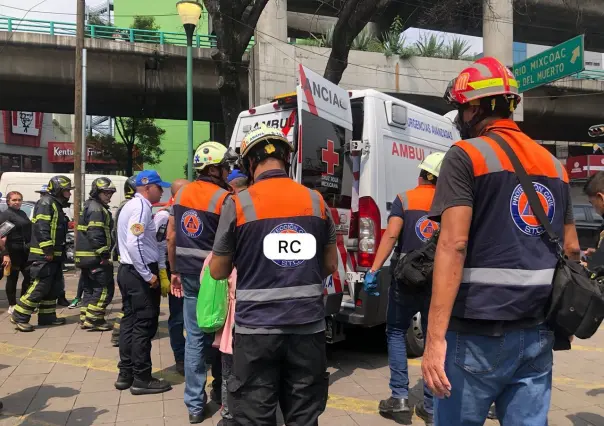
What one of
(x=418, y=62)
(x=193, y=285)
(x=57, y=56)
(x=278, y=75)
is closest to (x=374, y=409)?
(x=193, y=285)

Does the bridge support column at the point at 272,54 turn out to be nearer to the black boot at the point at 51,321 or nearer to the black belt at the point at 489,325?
the black boot at the point at 51,321

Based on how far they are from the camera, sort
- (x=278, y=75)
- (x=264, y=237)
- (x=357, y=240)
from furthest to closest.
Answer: (x=278, y=75), (x=357, y=240), (x=264, y=237)

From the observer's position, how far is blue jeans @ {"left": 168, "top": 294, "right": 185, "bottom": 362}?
505 centimetres

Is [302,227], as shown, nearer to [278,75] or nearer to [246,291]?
[246,291]

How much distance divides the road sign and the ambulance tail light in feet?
31.2

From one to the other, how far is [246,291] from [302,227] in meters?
0.43

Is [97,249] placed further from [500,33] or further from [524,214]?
A: [500,33]

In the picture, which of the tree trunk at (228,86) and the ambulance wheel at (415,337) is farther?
the tree trunk at (228,86)

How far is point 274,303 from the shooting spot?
98.4 inches

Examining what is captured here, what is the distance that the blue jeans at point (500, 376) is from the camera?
1.91 meters

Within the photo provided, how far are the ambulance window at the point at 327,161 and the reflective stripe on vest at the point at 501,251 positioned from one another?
2879mm

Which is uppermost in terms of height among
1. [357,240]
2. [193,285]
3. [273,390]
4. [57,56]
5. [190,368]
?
[57,56]

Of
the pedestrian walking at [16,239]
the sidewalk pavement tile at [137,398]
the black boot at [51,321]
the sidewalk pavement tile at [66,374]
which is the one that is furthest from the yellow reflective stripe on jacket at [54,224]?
the sidewalk pavement tile at [137,398]

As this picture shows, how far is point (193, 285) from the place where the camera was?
4.14m
